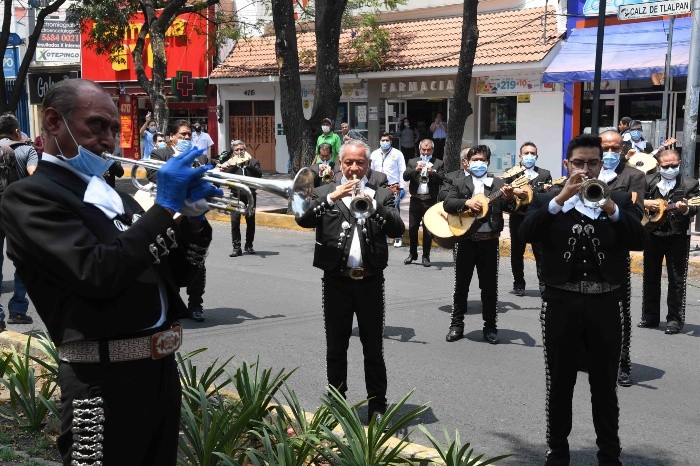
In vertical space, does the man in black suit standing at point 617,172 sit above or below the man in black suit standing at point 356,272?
above

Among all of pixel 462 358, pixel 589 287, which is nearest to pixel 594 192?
pixel 589 287

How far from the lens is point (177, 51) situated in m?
29.4

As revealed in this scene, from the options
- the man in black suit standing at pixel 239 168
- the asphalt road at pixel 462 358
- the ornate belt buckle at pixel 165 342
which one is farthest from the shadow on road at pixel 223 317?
the ornate belt buckle at pixel 165 342

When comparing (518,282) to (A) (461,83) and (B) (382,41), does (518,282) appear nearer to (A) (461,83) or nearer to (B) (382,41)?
(A) (461,83)

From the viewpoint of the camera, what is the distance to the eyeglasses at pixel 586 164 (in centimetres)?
485

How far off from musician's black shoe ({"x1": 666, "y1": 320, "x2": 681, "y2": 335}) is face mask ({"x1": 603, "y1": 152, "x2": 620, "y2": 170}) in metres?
1.80

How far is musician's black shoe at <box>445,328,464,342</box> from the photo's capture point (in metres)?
8.19

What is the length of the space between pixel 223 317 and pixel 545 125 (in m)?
13.3

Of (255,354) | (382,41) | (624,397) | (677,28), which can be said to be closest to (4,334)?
(255,354)

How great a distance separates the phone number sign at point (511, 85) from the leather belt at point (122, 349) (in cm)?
1818

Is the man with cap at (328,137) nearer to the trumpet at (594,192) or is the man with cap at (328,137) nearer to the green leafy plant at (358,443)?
the trumpet at (594,192)

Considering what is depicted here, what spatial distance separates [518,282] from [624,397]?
3.94m

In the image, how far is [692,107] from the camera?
41.6 ft

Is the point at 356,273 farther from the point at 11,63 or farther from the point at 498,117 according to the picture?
the point at 11,63
